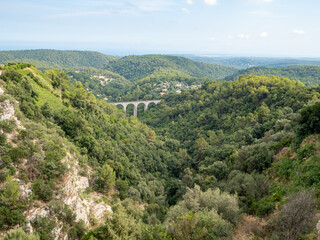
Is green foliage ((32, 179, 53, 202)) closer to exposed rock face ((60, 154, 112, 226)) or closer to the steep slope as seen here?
the steep slope

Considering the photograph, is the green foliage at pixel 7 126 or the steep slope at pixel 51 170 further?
the green foliage at pixel 7 126

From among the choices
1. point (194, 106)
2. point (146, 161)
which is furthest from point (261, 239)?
point (194, 106)

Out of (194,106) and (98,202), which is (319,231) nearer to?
(98,202)

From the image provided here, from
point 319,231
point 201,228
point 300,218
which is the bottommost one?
point 201,228

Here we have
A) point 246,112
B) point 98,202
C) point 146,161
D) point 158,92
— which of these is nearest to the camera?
point 98,202

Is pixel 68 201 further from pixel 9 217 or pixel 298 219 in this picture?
pixel 298 219

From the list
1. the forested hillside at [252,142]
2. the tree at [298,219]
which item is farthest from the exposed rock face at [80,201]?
the tree at [298,219]

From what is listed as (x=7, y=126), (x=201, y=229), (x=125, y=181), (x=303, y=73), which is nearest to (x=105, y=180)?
(x=125, y=181)

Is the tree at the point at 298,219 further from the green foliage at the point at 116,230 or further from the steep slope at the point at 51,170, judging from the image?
the steep slope at the point at 51,170

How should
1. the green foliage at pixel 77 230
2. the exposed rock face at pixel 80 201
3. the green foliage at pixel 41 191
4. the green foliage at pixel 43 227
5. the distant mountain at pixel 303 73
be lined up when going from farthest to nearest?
the distant mountain at pixel 303 73 → the exposed rock face at pixel 80 201 → the green foliage at pixel 77 230 → the green foliage at pixel 41 191 → the green foliage at pixel 43 227

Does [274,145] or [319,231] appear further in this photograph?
[274,145]

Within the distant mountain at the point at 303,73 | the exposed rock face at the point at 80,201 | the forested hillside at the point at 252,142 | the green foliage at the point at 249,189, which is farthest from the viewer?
the distant mountain at the point at 303,73
